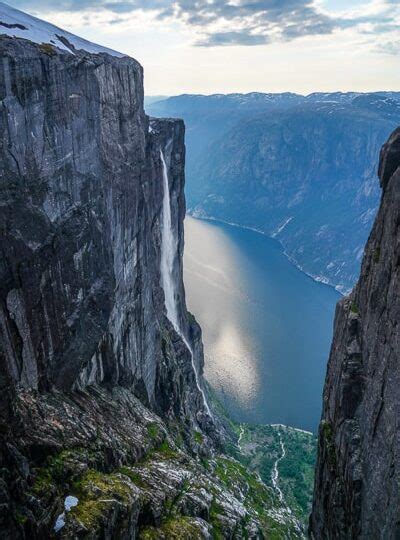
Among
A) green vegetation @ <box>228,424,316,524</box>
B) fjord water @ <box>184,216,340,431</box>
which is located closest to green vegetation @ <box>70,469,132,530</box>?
green vegetation @ <box>228,424,316,524</box>

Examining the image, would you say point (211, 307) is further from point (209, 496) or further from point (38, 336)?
point (38, 336)

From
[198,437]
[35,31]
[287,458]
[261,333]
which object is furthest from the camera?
[261,333]

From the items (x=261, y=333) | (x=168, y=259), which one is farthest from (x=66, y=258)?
(x=261, y=333)

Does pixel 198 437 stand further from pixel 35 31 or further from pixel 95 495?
pixel 35 31

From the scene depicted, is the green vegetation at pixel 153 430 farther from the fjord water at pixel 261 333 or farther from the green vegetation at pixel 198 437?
the fjord water at pixel 261 333

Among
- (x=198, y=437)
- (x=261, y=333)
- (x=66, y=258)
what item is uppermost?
(x=66, y=258)

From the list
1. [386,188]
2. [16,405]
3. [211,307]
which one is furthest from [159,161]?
[211,307]
